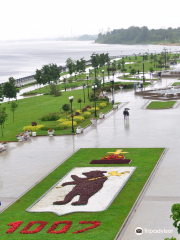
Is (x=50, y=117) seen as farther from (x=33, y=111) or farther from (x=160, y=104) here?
(x=160, y=104)

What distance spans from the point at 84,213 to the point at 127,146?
13186 mm

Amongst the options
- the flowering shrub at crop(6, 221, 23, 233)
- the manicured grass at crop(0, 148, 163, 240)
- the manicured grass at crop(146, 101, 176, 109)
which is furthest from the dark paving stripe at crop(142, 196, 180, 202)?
the manicured grass at crop(146, 101, 176, 109)

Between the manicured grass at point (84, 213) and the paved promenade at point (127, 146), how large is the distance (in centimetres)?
61

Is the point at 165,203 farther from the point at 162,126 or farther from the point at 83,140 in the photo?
the point at 162,126

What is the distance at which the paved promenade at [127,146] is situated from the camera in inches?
771

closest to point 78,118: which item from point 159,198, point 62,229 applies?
point 159,198

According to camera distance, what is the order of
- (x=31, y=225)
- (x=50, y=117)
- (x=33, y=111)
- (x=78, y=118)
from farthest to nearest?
(x=33, y=111), (x=50, y=117), (x=78, y=118), (x=31, y=225)

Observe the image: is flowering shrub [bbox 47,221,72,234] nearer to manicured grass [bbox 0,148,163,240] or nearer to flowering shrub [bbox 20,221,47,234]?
manicured grass [bbox 0,148,163,240]

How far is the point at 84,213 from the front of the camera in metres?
20.0

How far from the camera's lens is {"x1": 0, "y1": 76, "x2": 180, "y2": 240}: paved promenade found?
19.6 m

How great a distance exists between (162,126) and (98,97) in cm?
2113

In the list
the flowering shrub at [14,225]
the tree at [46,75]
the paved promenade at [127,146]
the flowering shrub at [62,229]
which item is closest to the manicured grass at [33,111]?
the paved promenade at [127,146]

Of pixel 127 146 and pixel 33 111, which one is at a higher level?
pixel 127 146

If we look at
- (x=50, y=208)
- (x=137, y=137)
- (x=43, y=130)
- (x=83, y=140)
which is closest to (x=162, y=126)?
(x=137, y=137)
